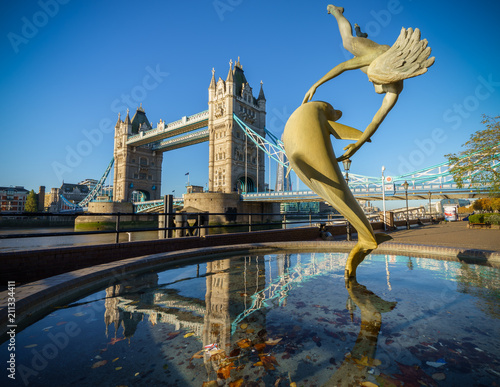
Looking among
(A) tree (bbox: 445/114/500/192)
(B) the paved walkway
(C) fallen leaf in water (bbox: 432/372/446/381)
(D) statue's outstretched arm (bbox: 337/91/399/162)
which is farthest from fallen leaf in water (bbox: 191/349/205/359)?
(A) tree (bbox: 445/114/500/192)

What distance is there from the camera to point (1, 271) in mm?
3367

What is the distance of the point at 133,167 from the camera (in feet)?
207

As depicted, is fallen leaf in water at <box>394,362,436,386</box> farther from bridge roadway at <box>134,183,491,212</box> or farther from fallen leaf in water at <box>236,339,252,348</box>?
bridge roadway at <box>134,183,491,212</box>

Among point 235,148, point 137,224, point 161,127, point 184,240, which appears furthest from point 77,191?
point 184,240

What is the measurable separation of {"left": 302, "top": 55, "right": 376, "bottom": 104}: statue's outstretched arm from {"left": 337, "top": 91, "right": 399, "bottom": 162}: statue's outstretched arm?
1.68 feet

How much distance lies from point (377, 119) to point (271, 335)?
8.84 ft

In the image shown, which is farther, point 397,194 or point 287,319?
point 397,194

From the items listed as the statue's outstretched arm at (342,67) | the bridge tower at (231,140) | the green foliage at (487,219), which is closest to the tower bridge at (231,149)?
the bridge tower at (231,140)

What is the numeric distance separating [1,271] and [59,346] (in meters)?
2.55

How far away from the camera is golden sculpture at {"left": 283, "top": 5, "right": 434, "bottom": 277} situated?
Result: 2.96 metres

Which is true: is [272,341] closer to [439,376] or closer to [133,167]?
[439,376]

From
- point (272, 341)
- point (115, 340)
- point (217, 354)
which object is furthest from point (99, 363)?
point (272, 341)

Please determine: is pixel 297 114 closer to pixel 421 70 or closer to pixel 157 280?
pixel 421 70

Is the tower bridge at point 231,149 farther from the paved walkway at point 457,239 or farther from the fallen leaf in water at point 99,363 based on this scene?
the fallen leaf in water at point 99,363
